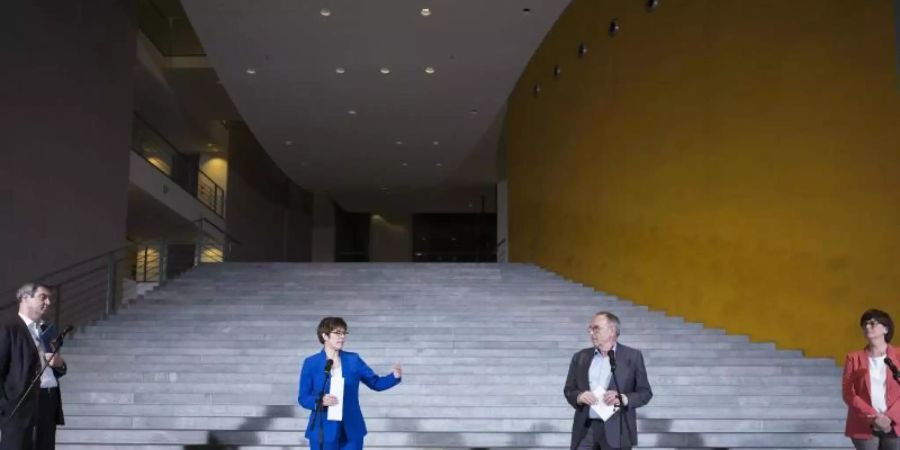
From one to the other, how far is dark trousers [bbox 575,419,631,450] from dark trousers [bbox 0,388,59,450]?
8.51 feet

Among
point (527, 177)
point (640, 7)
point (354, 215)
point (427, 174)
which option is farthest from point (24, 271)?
point (354, 215)

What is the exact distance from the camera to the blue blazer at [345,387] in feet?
12.4

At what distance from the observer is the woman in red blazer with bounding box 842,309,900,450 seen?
12.0ft

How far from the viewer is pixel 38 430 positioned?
165 inches

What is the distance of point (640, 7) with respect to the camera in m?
10.3

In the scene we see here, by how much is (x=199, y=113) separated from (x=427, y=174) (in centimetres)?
540

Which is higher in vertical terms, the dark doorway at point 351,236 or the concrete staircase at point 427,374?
the dark doorway at point 351,236

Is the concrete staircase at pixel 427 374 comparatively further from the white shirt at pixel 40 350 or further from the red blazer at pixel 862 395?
the red blazer at pixel 862 395

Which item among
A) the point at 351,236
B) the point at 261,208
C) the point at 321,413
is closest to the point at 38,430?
the point at 321,413

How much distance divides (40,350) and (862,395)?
12.8ft

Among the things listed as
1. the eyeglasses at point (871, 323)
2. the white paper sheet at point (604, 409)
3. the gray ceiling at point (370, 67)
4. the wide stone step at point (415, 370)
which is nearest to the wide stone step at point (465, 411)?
the wide stone step at point (415, 370)

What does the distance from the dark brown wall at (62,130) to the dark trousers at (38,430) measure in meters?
5.02

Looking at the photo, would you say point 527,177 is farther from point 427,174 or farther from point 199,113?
point 199,113

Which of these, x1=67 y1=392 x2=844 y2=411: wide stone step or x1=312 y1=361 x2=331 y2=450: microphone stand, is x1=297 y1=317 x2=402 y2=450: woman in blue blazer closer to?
x1=312 y1=361 x2=331 y2=450: microphone stand
